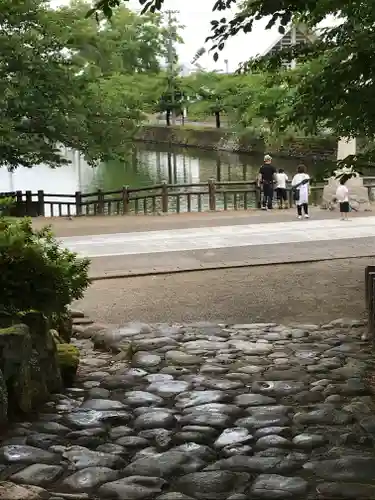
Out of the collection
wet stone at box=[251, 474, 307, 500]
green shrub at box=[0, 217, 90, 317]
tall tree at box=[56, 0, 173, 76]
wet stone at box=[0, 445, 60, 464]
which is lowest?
wet stone at box=[251, 474, 307, 500]

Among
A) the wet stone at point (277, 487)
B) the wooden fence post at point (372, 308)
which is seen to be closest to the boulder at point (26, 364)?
the wet stone at point (277, 487)

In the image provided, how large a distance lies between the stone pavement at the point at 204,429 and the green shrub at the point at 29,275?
2.02 ft

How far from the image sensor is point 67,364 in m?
4.48

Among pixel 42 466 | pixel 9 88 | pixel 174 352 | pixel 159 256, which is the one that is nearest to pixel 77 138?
pixel 9 88

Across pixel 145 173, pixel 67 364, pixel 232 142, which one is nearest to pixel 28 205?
pixel 67 364

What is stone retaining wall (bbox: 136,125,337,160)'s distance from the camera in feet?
117

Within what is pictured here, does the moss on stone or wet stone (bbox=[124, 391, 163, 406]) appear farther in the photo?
the moss on stone

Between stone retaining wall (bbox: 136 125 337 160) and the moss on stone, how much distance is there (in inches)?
990

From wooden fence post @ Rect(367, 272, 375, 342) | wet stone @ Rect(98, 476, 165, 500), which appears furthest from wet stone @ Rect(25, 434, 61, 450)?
wooden fence post @ Rect(367, 272, 375, 342)

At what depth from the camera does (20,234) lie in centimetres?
422

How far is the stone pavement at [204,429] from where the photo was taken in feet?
8.42

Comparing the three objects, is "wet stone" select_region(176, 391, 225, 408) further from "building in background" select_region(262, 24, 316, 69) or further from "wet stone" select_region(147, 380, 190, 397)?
"building in background" select_region(262, 24, 316, 69)

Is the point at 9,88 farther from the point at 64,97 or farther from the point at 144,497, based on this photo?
the point at 144,497

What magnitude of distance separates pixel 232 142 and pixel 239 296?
3939 cm
